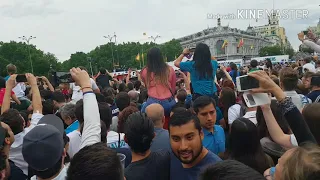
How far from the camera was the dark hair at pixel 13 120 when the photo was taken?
3.61 m

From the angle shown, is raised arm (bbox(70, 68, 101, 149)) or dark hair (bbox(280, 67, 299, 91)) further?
dark hair (bbox(280, 67, 299, 91))

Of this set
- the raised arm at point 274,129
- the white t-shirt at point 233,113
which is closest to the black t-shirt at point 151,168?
the raised arm at point 274,129

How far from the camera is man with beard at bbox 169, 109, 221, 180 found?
2.49 meters

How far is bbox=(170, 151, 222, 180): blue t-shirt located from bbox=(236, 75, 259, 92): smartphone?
2.06 ft

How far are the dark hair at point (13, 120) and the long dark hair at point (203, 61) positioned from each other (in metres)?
2.81

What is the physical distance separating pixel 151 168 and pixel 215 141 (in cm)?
111

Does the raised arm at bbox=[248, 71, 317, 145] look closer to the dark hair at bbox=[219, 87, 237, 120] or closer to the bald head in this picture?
the bald head

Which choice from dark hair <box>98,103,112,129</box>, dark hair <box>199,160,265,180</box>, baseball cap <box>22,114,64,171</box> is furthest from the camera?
dark hair <box>98,103,112,129</box>

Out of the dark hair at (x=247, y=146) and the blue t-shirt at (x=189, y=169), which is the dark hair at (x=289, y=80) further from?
the blue t-shirt at (x=189, y=169)

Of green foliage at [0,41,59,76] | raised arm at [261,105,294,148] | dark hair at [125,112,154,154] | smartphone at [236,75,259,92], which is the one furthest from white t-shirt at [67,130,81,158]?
green foliage at [0,41,59,76]

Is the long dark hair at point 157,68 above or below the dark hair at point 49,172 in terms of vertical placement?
above

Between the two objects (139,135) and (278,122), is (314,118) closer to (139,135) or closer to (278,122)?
(278,122)

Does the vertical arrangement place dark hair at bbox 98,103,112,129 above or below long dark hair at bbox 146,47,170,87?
below

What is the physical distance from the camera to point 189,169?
251 cm
